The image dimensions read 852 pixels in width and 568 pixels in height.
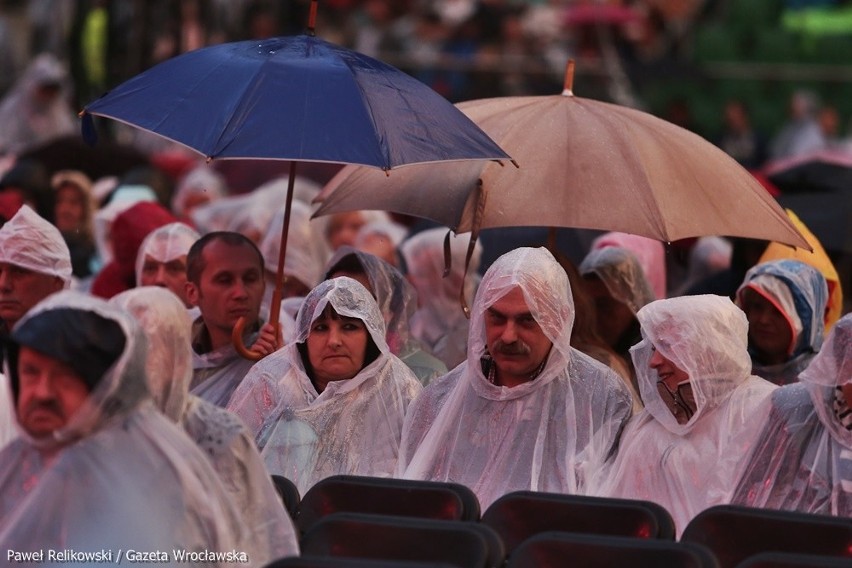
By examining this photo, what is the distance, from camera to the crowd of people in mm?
4023

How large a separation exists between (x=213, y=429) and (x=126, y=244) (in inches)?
176

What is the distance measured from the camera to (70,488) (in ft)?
13.2

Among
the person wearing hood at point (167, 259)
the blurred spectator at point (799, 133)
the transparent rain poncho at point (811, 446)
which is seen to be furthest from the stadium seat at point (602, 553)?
the blurred spectator at point (799, 133)

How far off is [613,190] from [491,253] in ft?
6.93

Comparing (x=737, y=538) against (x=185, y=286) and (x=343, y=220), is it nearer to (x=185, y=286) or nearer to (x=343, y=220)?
(x=185, y=286)

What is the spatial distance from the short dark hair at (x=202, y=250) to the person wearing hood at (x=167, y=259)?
0.65 metres

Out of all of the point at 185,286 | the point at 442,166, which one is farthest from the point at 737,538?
the point at 185,286

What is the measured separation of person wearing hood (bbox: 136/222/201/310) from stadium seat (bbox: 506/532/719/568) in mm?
3520

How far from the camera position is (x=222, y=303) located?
6.77 meters

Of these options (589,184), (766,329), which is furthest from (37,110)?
(766,329)

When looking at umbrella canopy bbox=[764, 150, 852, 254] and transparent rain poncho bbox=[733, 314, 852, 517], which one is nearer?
transparent rain poncho bbox=[733, 314, 852, 517]

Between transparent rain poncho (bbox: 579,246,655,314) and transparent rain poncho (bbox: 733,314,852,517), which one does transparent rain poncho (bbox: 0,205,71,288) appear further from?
transparent rain poncho (bbox: 733,314,852,517)

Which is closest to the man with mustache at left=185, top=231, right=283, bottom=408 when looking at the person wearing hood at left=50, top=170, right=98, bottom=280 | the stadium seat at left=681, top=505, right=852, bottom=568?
the stadium seat at left=681, top=505, right=852, bottom=568

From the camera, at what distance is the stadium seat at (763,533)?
4539 millimetres
